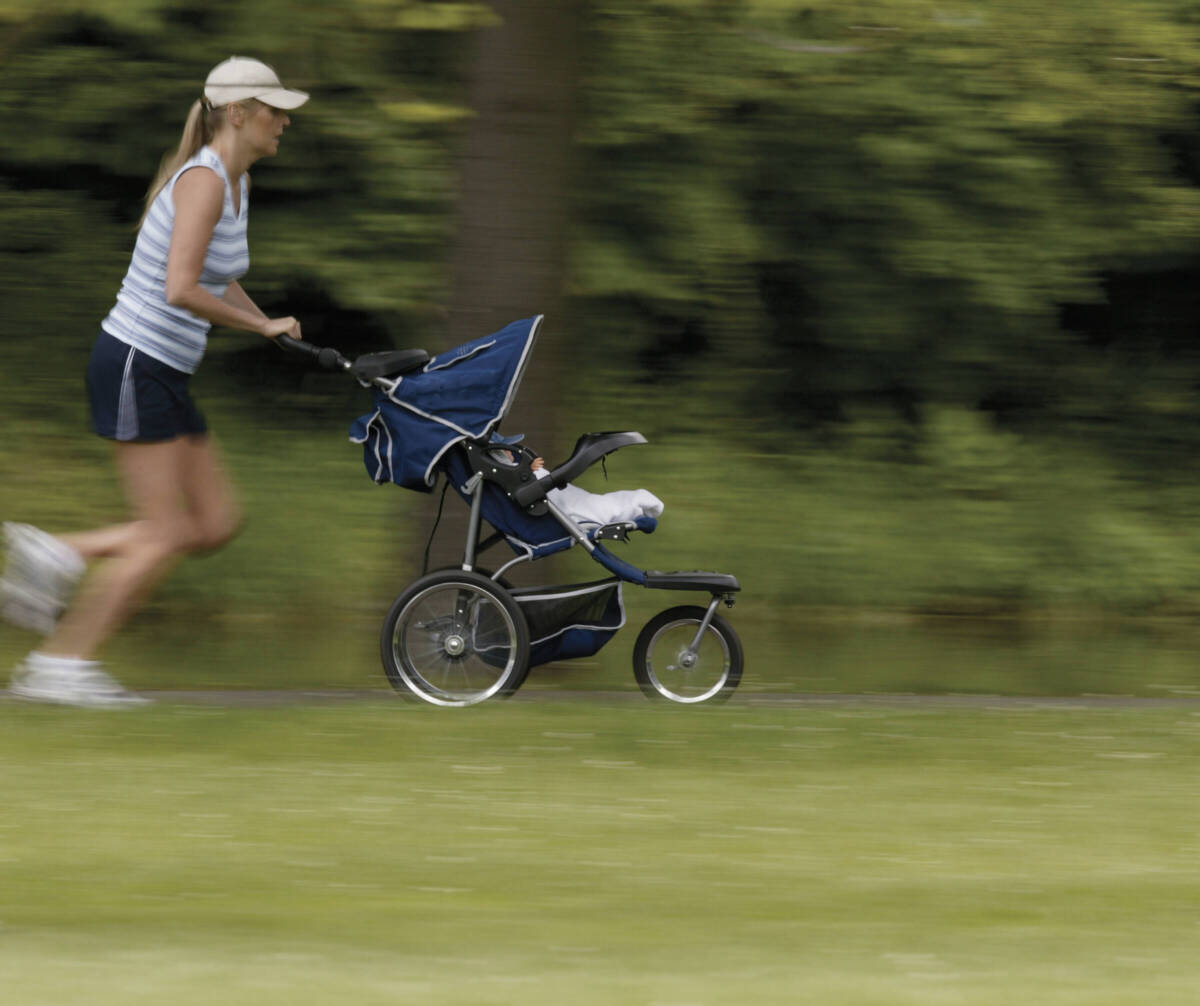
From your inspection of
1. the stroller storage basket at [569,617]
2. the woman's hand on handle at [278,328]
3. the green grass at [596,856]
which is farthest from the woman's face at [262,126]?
the green grass at [596,856]

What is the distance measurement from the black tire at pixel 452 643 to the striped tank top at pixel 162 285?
3.61 ft

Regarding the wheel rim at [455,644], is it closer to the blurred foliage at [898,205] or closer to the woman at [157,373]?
the woman at [157,373]

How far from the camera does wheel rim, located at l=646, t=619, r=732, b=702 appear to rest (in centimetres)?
734

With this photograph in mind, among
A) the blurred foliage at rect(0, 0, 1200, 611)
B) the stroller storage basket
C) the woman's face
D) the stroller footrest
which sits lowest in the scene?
the stroller storage basket

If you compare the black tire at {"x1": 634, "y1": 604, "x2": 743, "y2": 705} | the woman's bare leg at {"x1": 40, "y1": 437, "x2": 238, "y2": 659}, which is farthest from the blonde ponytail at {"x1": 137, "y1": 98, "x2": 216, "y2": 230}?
the black tire at {"x1": 634, "y1": 604, "x2": 743, "y2": 705}

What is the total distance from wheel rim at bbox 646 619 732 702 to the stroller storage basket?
20 centimetres

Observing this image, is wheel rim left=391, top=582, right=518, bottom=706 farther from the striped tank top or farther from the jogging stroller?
the striped tank top

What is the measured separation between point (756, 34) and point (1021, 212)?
471 cm

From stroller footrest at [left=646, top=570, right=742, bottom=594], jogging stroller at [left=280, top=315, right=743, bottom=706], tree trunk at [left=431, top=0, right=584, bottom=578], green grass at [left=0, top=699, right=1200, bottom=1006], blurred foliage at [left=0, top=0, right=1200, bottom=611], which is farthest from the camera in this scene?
Result: blurred foliage at [left=0, top=0, right=1200, bottom=611]

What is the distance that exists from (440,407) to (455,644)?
0.80 metres

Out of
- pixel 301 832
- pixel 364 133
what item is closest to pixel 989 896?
pixel 301 832

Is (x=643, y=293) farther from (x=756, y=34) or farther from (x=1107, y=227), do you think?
(x=756, y=34)

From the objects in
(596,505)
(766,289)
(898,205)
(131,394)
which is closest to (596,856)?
(596,505)

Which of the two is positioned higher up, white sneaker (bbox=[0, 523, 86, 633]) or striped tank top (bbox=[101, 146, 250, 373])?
striped tank top (bbox=[101, 146, 250, 373])
